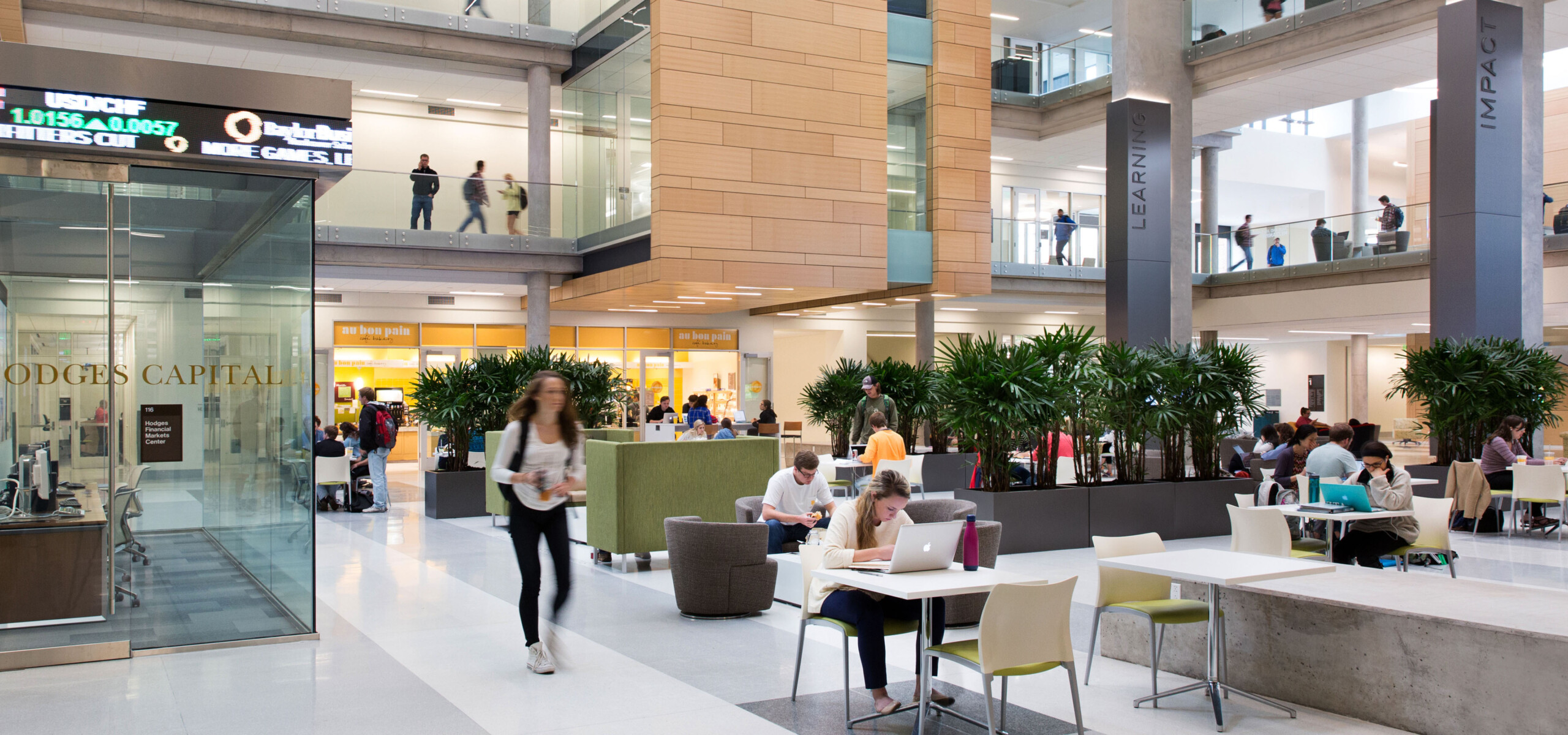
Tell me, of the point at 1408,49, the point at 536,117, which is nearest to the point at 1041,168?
the point at 1408,49

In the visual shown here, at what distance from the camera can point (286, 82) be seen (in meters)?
6.24

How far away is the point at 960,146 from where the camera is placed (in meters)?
18.0

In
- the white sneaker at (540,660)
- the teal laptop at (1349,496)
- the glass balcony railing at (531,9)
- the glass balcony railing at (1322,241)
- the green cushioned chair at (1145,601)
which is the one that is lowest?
the white sneaker at (540,660)

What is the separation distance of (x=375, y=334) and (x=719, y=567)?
15.5 metres

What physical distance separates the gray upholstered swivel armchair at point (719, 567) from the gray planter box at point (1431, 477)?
26.0ft

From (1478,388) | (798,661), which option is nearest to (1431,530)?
(798,661)

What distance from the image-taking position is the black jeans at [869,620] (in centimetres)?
472

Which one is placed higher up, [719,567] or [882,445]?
[882,445]

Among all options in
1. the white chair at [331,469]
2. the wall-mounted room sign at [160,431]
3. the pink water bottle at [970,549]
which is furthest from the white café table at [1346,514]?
the white chair at [331,469]

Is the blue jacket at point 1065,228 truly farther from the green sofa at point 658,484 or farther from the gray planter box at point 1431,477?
the green sofa at point 658,484

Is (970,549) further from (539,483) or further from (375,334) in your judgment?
(375,334)

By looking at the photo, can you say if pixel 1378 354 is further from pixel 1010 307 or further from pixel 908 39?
pixel 908 39

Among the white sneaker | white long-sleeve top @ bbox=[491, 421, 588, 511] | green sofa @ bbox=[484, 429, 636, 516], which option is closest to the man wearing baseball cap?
green sofa @ bbox=[484, 429, 636, 516]

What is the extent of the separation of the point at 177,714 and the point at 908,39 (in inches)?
594
